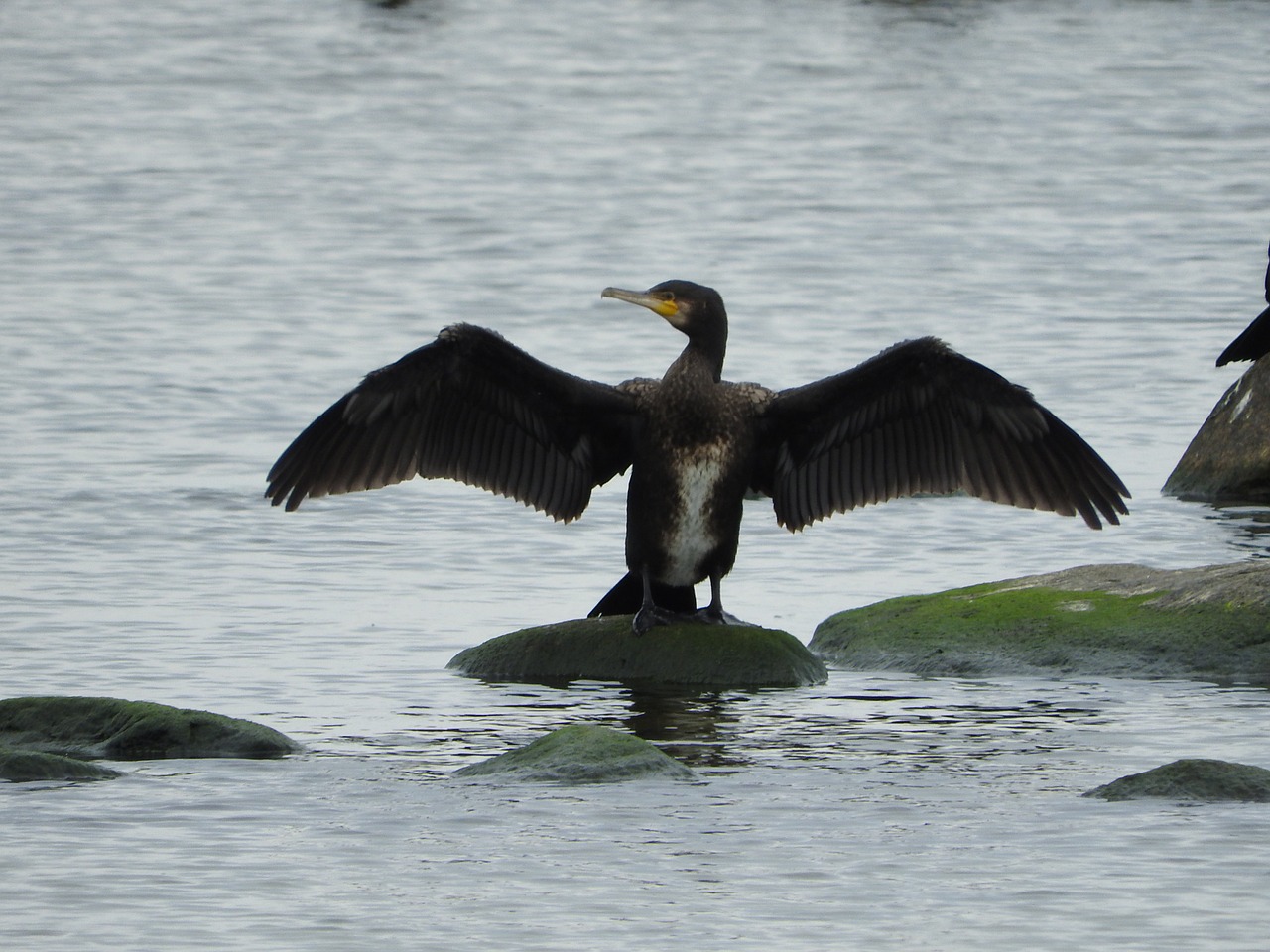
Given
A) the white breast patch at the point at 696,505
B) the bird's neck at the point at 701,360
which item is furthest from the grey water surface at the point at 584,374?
the bird's neck at the point at 701,360

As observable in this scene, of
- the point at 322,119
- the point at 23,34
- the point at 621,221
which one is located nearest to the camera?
the point at 621,221

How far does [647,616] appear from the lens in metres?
8.53

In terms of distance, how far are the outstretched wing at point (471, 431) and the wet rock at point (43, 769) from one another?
174 centimetres

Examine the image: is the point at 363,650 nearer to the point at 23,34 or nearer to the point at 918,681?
the point at 918,681

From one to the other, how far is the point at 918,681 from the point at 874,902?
273 cm

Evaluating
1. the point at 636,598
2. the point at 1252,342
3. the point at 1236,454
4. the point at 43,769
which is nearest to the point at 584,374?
the point at 1236,454

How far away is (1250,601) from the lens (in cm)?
852

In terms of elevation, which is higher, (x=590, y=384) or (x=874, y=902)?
(x=590, y=384)

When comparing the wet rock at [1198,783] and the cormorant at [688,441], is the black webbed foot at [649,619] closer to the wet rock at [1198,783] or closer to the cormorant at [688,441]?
the cormorant at [688,441]

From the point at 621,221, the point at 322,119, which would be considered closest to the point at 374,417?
the point at 621,221

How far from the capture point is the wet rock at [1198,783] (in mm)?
6598

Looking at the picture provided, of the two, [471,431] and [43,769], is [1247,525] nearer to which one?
[471,431]

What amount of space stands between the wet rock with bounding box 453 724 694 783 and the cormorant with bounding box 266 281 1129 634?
1.40m

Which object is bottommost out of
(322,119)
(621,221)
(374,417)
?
(374,417)
